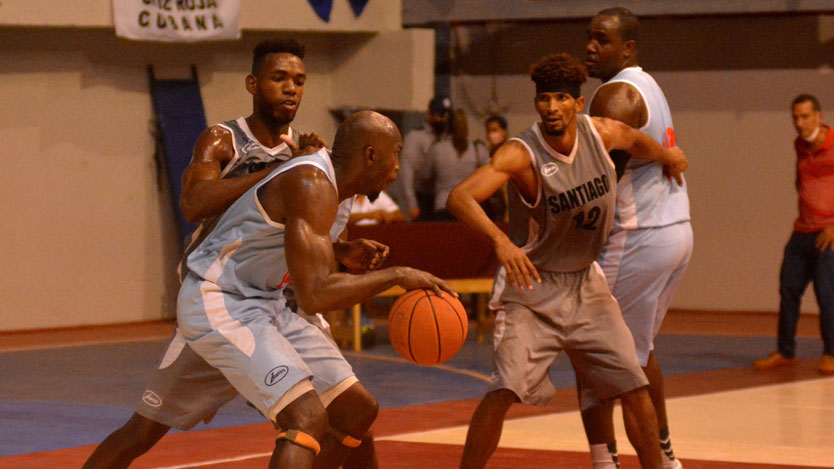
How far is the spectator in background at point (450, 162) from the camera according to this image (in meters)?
12.7

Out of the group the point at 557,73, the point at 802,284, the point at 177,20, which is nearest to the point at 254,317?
the point at 557,73

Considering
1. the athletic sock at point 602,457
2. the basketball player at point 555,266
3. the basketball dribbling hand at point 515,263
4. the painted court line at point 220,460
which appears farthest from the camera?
the painted court line at point 220,460

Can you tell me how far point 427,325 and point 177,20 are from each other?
850 cm

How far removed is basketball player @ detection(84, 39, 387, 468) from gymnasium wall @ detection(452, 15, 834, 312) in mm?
9395

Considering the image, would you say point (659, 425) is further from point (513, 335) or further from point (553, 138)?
point (553, 138)

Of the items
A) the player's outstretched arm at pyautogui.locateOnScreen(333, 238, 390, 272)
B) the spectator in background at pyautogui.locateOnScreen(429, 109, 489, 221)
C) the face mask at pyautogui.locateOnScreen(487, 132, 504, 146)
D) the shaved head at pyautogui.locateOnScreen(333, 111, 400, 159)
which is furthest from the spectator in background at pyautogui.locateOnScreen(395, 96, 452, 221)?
the shaved head at pyautogui.locateOnScreen(333, 111, 400, 159)

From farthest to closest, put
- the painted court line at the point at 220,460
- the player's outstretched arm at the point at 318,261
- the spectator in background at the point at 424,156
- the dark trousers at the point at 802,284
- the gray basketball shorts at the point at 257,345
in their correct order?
the spectator in background at the point at 424,156 → the dark trousers at the point at 802,284 → the painted court line at the point at 220,460 → the gray basketball shorts at the point at 257,345 → the player's outstretched arm at the point at 318,261

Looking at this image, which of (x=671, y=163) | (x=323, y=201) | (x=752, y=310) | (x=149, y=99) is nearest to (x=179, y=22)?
(x=149, y=99)

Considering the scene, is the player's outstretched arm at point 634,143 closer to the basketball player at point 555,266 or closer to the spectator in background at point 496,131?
the basketball player at point 555,266

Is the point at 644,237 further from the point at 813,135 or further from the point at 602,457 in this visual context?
the point at 813,135

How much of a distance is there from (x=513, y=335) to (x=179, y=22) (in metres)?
8.02

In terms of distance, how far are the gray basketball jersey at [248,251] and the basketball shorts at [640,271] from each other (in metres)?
1.80

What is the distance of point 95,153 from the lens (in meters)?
13.1

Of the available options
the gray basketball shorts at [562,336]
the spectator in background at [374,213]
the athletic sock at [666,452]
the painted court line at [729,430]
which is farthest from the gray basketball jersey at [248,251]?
the spectator in background at [374,213]
